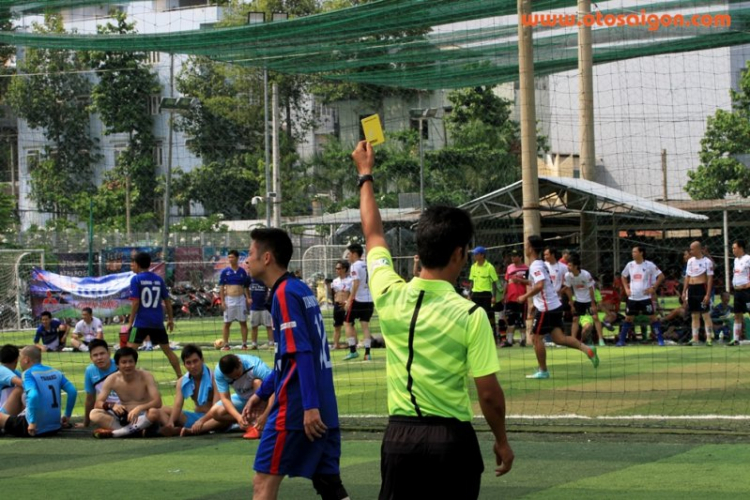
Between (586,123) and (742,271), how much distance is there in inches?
146

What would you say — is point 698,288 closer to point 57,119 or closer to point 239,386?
point 239,386

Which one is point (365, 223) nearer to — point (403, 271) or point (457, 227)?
point (457, 227)

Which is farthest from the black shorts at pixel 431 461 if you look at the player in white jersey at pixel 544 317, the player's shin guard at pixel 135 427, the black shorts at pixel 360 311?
the black shorts at pixel 360 311

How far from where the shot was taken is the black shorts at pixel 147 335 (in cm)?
1625

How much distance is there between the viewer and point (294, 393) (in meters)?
6.12

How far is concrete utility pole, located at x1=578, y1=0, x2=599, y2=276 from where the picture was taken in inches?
679

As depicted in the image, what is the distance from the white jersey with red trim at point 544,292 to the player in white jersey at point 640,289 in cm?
553

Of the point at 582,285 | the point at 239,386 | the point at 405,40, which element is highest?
the point at 405,40

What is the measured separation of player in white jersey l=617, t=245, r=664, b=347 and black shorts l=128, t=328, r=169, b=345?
8.69 meters

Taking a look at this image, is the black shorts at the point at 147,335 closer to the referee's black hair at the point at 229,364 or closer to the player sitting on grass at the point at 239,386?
the player sitting on grass at the point at 239,386

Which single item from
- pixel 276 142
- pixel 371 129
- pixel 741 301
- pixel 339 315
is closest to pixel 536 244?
pixel 741 301

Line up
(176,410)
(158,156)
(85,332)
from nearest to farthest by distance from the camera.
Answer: (176,410)
(85,332)
(158,156)

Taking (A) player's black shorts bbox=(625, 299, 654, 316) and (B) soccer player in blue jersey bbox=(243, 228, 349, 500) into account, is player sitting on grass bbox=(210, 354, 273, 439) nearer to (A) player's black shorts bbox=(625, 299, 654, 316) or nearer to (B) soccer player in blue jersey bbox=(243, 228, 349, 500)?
(B) soccer player in blue jersey bbox=(243, 228, 349, 500)

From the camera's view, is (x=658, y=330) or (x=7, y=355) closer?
(x=7, y=355)
